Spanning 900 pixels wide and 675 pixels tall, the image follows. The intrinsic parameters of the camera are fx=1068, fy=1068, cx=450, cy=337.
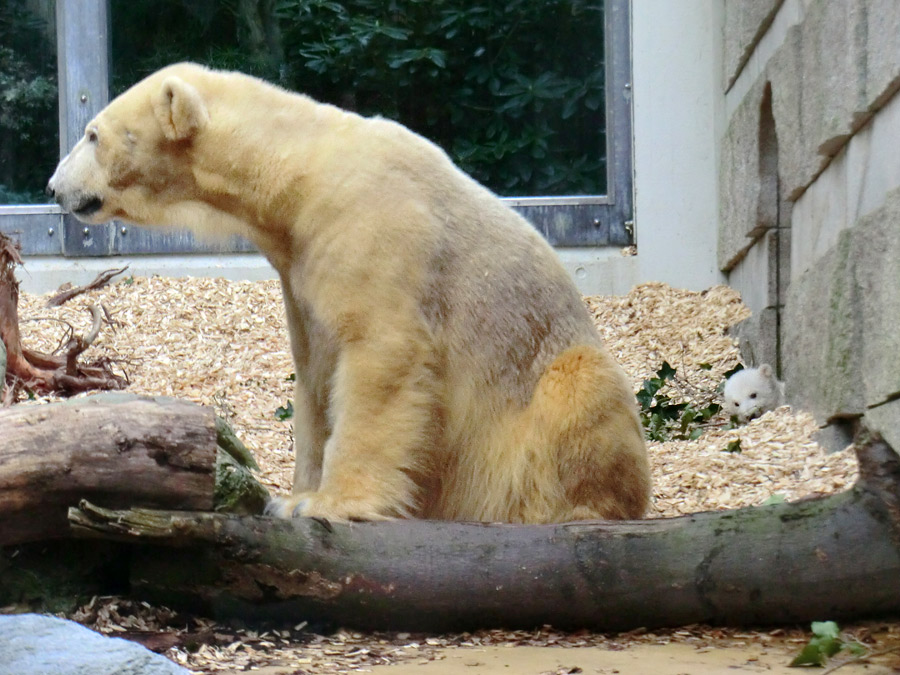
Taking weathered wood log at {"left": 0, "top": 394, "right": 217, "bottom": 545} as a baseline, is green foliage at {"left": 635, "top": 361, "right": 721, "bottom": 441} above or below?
below

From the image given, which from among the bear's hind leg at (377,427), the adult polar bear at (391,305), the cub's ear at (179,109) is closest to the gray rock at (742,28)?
the adult polar bear at (391,305)

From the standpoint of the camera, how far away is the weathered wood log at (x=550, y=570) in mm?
2895

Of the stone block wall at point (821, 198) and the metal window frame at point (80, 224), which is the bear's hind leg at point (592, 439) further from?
the metal window frame at point (80, 224)

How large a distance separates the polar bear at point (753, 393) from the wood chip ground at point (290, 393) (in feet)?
0.41

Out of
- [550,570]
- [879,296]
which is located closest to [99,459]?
[550,570]

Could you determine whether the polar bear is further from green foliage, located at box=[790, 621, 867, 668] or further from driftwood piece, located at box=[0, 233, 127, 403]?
driftwood piece, located at box=[0, 233, 127, 403]

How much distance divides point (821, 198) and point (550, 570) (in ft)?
9.84

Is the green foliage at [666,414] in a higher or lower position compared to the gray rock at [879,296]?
lower

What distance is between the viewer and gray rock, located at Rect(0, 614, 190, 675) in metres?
2.24

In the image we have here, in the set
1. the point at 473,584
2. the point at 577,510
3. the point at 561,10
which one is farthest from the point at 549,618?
the point at 561,10

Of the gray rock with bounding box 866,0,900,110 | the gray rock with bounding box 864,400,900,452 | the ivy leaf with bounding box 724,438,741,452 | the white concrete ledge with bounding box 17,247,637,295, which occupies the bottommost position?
the ivy leaf with bounding box 724,438,741,452

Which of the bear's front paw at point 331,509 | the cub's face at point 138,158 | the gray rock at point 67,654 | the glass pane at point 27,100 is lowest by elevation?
the gray rock at point 67,654

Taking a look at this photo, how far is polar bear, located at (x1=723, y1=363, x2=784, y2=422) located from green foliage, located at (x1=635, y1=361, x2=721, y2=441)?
Answer: 18 cm

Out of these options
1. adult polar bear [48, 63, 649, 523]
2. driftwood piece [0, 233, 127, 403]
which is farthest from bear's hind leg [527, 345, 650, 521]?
driftwood piece [0, 233, 127, 403]
